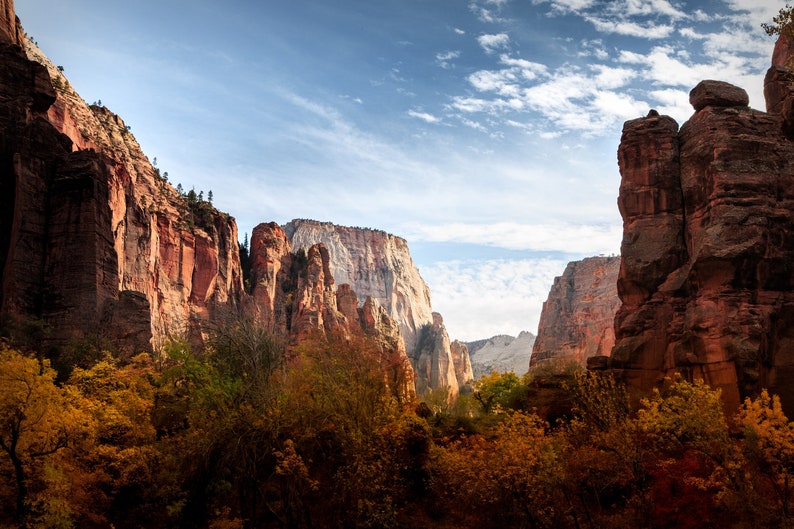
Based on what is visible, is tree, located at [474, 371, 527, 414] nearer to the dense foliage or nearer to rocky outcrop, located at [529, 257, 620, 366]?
the dense foliage

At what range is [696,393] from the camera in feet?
94.4

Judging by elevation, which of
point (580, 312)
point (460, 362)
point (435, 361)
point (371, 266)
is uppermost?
point (371, 266)

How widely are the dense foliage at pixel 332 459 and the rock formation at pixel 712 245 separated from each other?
7.88 m

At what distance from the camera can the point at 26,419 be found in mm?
24641

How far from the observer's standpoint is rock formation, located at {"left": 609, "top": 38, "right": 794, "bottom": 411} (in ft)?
129

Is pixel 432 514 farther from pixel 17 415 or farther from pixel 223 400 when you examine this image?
pixel 17 415

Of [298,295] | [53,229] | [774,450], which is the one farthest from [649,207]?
[298,295]

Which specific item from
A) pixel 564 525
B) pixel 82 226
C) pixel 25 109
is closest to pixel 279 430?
pixel 564 525

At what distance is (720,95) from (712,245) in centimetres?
1234

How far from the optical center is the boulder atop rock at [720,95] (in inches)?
1838

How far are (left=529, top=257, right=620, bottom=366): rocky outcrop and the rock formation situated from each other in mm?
74733

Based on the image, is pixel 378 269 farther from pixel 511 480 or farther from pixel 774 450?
pixel 774 450

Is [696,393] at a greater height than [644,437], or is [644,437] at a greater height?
[696,393]

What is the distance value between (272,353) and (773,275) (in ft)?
102
